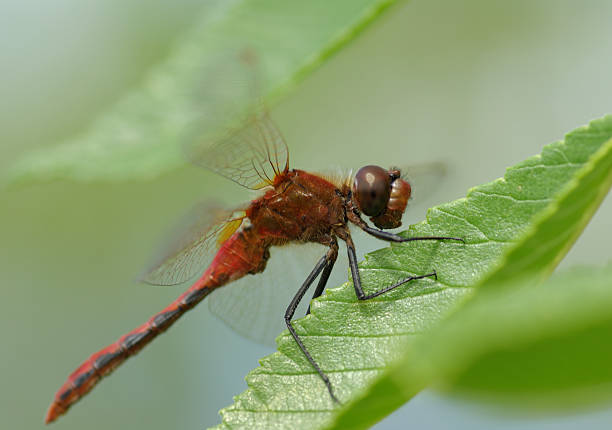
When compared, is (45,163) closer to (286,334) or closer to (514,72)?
(286,334)

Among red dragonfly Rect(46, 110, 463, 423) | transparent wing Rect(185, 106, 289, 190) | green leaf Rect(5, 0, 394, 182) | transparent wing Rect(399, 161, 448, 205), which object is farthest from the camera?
transparent wing Rect(399, 161, 448, 205)

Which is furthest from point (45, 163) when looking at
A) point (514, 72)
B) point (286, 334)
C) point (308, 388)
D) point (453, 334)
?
point (514, 72)

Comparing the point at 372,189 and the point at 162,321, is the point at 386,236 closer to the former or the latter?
the point at 372,189

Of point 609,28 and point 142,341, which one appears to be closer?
point 142,341

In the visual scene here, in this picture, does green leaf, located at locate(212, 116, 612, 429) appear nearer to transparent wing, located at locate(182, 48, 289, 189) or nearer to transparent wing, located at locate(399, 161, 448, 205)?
transparent wing, located at locate(182, 48, 289, 189)

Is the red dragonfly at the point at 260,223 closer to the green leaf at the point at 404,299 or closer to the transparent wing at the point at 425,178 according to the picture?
the transparent wing at the point at 425,178

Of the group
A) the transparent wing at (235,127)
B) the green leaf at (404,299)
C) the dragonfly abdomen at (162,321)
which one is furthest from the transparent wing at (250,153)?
the green leaf at (404,299)

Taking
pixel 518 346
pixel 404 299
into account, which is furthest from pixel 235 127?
pixel 518 346

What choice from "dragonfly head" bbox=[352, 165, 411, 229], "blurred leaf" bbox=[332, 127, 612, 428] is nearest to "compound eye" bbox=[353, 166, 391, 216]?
"dragonfly head" bbox=[352, 165, 411, 229]
